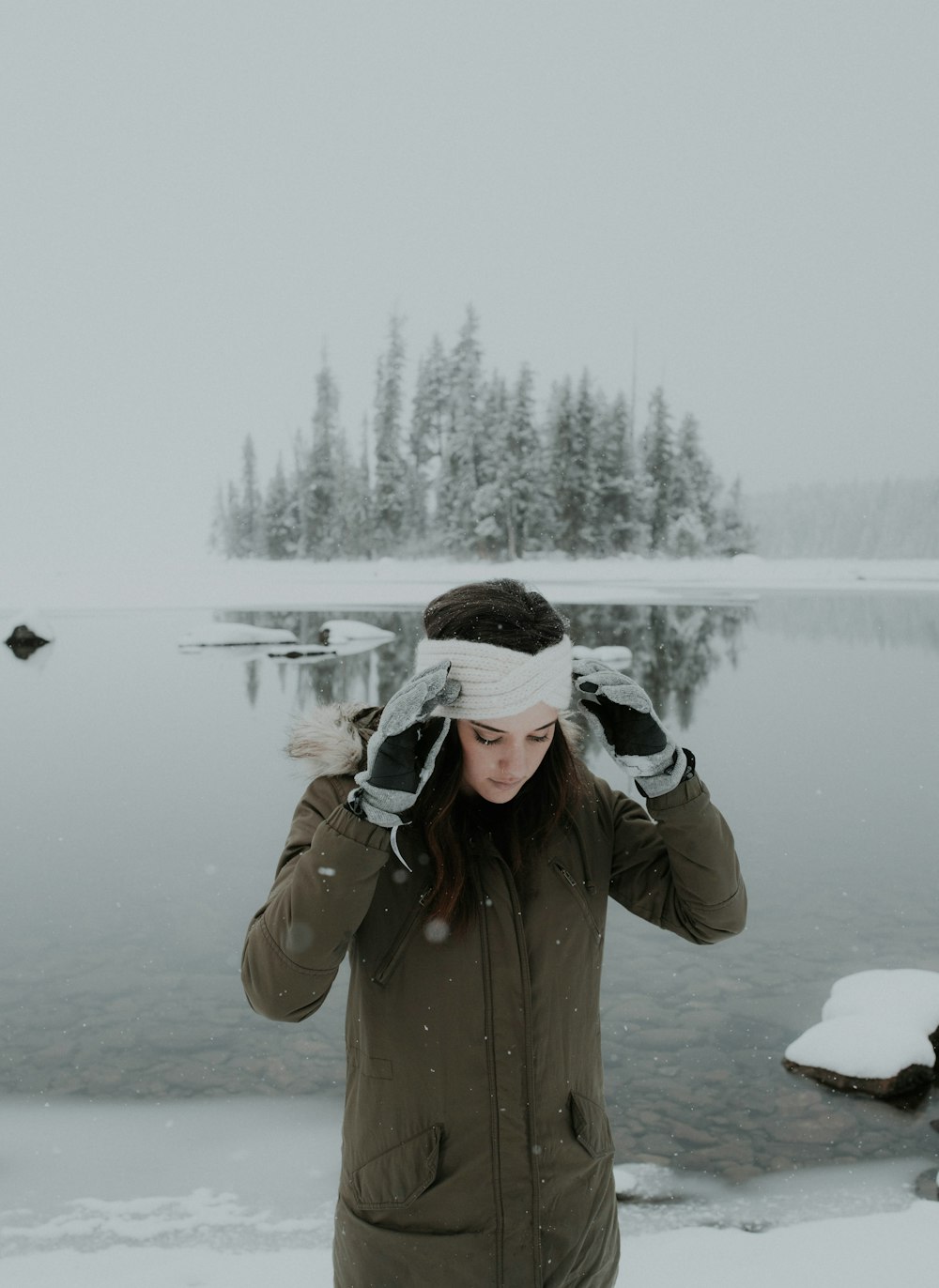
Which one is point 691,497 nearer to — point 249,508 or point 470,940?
point 249,508

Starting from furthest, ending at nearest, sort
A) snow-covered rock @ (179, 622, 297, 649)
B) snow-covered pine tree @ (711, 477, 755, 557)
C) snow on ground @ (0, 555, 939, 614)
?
1. snow-covered pine tree @ (711, 477, 755, 557)
2. snow on ground @ (0, 555, 939, 614)
3. snow-covered rock @ (179, 622, 297, 649)

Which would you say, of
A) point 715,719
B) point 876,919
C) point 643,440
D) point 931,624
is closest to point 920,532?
point 643,440

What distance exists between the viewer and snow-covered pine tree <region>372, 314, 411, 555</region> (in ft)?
216

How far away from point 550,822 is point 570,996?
13.8 inches

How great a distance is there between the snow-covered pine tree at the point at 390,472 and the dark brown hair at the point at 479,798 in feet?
210

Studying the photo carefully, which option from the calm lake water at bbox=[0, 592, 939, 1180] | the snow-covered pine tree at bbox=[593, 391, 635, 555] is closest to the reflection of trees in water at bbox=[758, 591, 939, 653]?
the calm lake water at bbox=[0, 592, 939, 1180]

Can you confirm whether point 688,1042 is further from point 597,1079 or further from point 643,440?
point 643,440

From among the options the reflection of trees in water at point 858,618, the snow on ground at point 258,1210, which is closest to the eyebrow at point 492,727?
the snow on ground at point 258,1210

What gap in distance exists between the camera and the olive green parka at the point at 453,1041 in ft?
6.47

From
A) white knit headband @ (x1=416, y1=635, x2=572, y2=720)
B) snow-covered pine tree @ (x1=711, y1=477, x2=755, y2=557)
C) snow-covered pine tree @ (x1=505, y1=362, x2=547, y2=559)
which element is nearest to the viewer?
white knit headband @ (x1=416, y1=635, x2=572, y2=720)

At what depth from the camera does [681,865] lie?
87.3 inches

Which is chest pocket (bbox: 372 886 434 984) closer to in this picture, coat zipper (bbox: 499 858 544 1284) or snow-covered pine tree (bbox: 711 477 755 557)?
coat zipper (bbox: 499 858 544 1284)

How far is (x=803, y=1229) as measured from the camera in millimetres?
4410

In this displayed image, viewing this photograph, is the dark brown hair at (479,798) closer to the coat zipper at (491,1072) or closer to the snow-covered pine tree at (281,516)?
the coat zipper at (491,1072)
